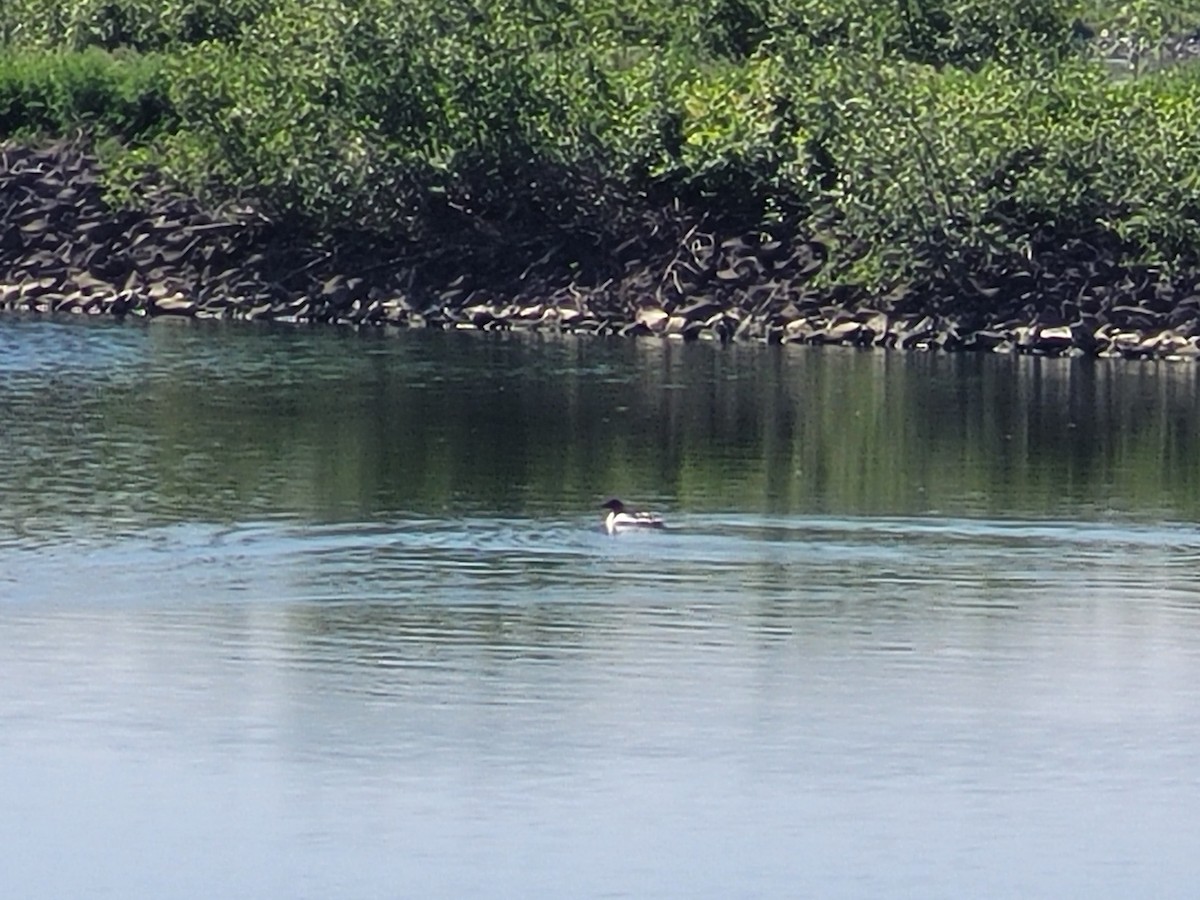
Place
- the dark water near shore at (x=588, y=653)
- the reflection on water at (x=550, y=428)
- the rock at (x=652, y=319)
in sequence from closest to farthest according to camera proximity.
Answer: the dark water near shore at (x=588, y=653)
the reflection on water at (x=550, y=428)
the rock at (x=652, y=319)

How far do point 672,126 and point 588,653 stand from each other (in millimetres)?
37593

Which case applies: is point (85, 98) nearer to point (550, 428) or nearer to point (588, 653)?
point (550, 428)

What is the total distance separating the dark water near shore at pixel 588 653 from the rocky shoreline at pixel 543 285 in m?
13.6

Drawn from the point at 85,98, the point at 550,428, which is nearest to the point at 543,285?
the point at 85,98

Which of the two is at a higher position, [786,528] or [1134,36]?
[1134,36]

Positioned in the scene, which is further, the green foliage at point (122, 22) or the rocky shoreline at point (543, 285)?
the green foliage at point (122, 22)

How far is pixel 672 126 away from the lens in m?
61.8

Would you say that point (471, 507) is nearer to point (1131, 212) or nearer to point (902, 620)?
point (902, 620)

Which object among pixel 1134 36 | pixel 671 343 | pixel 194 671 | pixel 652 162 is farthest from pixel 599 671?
pixel 1134 36

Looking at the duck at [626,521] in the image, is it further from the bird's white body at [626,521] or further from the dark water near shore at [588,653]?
the dark water near shore at [588,653]

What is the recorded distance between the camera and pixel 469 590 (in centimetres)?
2789

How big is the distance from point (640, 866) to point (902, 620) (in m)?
8.38

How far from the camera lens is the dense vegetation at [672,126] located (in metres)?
58.2

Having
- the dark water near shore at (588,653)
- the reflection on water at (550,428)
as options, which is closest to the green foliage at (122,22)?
the reflection on water at (550,428)
